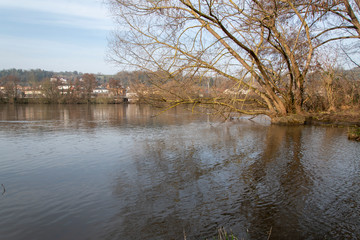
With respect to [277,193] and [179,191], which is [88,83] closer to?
[179,191]

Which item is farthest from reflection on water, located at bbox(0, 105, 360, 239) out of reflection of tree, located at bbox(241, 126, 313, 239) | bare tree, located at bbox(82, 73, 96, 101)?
bare tree, located at bbox(82, 73, 96, 101)

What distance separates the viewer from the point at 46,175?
8.66m

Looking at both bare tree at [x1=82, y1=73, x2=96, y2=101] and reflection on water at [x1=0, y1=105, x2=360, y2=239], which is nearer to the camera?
reflection on water at [x1=0, y1=105, x2=360, y2=239]

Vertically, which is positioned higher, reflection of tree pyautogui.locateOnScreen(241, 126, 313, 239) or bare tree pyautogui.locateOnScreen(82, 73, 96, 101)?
bare tree pyautogui.locateOnScreen(82, 73, 96, 101)

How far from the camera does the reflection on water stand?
539cm

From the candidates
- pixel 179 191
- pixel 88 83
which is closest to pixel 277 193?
pixel 179 191

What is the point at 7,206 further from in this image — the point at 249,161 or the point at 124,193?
the point at 249,161

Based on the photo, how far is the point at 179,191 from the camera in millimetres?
7180

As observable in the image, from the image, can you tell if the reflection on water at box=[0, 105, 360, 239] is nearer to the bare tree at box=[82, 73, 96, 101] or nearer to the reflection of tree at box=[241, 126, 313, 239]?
the reflection of tree at box=[241, 126, 313, 239]

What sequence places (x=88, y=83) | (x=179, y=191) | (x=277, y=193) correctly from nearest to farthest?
(x=277, y=193)
(x=179, y=191)
(x=88, y=83)

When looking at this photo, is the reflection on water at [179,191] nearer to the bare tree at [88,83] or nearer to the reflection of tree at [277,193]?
the reflection of tree at [277,193]

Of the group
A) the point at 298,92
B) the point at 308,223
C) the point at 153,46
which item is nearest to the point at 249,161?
the point at 308,223

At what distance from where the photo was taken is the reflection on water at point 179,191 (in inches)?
212

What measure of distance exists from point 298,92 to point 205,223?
17855 mm
